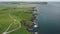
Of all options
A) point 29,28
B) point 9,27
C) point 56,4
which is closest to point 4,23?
point 9,27

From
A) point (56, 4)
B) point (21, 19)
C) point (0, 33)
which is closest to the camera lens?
point (0, 33)

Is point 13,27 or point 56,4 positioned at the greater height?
point 56,4

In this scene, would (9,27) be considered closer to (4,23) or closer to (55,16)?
(4,23)

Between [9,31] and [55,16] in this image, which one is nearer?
[9,31]
